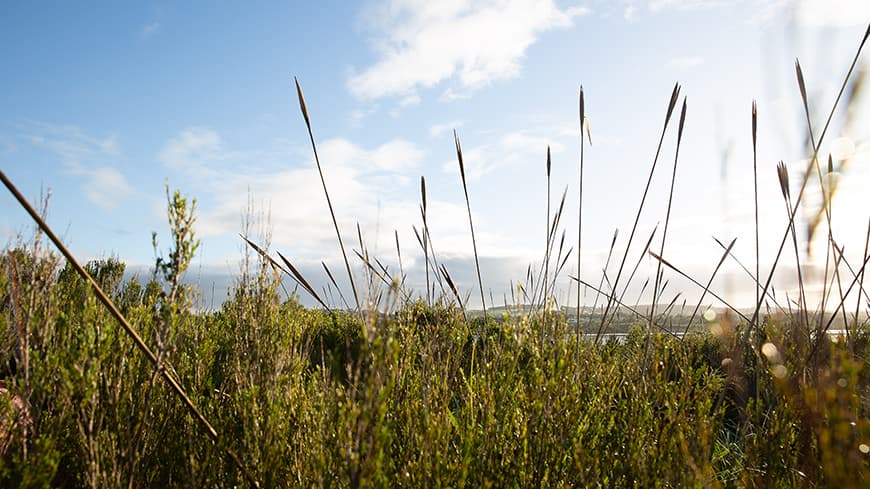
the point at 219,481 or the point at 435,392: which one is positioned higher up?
the point at 435,392

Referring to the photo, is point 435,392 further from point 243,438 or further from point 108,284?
point 108,284

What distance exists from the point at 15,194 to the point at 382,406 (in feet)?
3.90

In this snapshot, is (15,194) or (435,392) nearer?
(15,194)

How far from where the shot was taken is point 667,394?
99.1 inches

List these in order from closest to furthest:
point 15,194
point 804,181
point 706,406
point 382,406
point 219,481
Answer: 1. point 15,194
2. point 382,406
3. point 804,181
4. point 706,406
5. point 219,481

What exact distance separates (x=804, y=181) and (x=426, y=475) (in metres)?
1.94

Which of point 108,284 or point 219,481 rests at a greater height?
point 108,284

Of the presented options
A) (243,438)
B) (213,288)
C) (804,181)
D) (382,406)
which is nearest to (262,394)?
(243,438)

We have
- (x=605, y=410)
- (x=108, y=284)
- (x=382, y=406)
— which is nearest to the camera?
(x=382, y=406)

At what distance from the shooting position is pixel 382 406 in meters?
1.56

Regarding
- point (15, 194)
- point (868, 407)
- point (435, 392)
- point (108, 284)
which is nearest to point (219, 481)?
point (435, 392)

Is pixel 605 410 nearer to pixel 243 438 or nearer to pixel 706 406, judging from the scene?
pixel 706 406

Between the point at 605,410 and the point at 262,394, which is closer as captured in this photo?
the point at 262,394

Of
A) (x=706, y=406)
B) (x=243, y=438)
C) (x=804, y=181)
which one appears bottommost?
(x=243, y=438)
